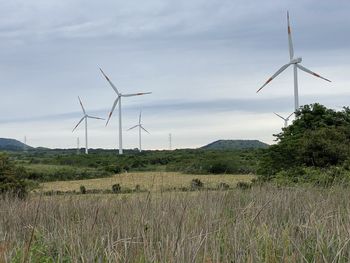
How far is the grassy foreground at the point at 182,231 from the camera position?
5.67 metres

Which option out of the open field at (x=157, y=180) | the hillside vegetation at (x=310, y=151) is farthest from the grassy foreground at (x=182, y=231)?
the hillside vegetation at (x=310, y=151)

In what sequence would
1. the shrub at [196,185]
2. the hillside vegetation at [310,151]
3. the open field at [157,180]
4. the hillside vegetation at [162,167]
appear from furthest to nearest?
the hillside vegetation at [162,167]
the hillside vegetation at [310,151]
the shrub at [196,185]
the open field at [157,180]

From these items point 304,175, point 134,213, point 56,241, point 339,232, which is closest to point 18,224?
point 134,213

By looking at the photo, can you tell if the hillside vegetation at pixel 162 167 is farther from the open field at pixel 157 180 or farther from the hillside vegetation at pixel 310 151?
the hillside vegetation at pixel 310 151

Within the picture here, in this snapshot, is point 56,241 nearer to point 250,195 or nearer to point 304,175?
point 250,195

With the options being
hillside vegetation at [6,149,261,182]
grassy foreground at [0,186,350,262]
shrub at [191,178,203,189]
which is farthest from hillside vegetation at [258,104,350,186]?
grassy foreground at [0,186,350,262]

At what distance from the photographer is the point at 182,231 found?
21.7ft

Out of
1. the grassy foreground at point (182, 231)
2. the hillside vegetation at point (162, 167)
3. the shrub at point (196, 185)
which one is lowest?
the grassy foreground at point (182, 231)

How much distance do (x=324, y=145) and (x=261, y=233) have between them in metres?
17.7

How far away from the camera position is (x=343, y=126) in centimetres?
2733

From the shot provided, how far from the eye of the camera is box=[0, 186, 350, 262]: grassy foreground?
5668mm

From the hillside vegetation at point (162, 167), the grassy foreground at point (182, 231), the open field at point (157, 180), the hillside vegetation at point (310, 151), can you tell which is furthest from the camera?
the hillside vegetation at point (162, 167)

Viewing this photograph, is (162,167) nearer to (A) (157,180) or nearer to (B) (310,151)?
(B) (310,151)

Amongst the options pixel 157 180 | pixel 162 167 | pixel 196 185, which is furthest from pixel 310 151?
pixel 162 167
